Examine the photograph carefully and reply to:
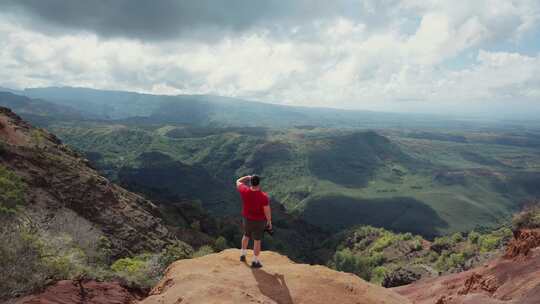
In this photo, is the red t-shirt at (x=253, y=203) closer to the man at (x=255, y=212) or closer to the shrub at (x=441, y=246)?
the man at (x=255, y=212)

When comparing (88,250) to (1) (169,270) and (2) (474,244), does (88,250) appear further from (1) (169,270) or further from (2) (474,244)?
(2) (474,244)

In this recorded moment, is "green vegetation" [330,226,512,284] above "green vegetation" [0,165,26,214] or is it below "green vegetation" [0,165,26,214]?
below

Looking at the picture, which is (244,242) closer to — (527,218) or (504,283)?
(504,283)

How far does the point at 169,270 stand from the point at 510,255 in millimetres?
17160

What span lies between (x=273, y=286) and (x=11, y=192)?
22.4 metres

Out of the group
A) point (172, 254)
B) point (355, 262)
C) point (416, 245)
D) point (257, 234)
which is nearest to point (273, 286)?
point (257, 234)

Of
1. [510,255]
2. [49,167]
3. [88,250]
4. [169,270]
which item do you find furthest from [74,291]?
[49,167]

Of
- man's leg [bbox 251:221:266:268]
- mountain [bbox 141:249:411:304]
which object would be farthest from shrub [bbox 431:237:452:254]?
man's leg [bbox 251:221:266:268]

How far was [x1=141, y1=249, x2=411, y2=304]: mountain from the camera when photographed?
38.1 ft

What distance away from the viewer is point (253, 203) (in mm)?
14953

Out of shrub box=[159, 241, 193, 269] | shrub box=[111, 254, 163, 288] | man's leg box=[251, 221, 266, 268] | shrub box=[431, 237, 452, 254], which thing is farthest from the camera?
shrub box=[431, 237, 452, 254]

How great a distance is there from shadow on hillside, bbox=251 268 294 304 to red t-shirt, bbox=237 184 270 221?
2074 millimetres

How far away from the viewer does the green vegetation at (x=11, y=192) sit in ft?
84.4

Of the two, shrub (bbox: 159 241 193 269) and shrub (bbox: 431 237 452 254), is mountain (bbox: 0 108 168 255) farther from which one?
shrub (bbox: 431 237 452 254)
